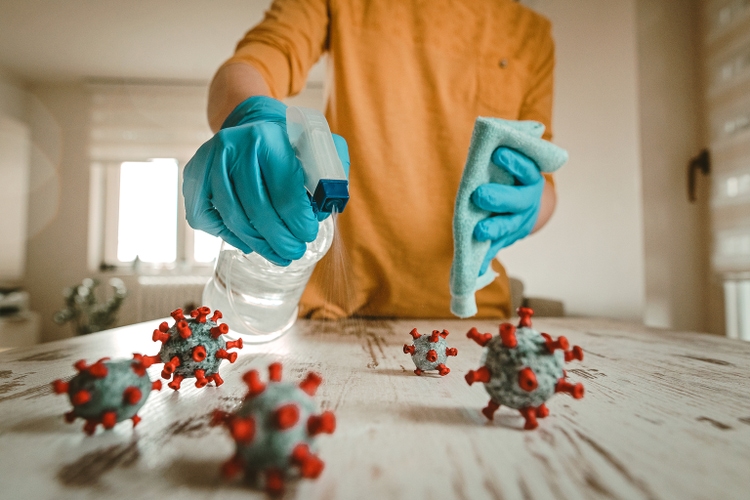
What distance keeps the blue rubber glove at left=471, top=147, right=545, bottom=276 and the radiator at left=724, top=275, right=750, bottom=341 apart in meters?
1.39

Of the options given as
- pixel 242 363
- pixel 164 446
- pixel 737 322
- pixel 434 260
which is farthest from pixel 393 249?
pixel 737 322

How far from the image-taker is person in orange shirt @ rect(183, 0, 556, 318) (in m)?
0.91

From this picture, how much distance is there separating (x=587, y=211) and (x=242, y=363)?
1705mm

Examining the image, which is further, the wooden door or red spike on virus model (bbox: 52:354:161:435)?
the wooden door

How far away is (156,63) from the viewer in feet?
11.8

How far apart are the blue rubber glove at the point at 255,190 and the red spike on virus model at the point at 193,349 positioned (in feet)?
0.53

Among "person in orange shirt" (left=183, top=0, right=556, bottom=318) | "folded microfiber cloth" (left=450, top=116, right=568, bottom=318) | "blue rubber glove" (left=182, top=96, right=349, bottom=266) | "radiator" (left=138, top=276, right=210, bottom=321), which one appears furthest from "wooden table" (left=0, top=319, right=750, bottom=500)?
"radiator" (left=138, top=276, right=210, bottom=321)

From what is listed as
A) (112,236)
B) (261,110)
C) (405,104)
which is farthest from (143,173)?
(261,110)

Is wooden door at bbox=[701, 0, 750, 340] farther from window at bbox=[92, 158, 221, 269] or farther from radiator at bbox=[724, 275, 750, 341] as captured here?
window at bbox=[92, 158, 221, 269]

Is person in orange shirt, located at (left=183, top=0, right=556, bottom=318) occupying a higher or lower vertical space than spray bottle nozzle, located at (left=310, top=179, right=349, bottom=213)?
higher

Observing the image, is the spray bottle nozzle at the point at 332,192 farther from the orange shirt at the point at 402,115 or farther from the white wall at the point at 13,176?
the white wall at the point at 13,176

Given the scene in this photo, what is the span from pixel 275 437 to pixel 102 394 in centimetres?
12

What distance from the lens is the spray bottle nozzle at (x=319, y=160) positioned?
40 centimetres

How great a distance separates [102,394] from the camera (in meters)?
0.25
